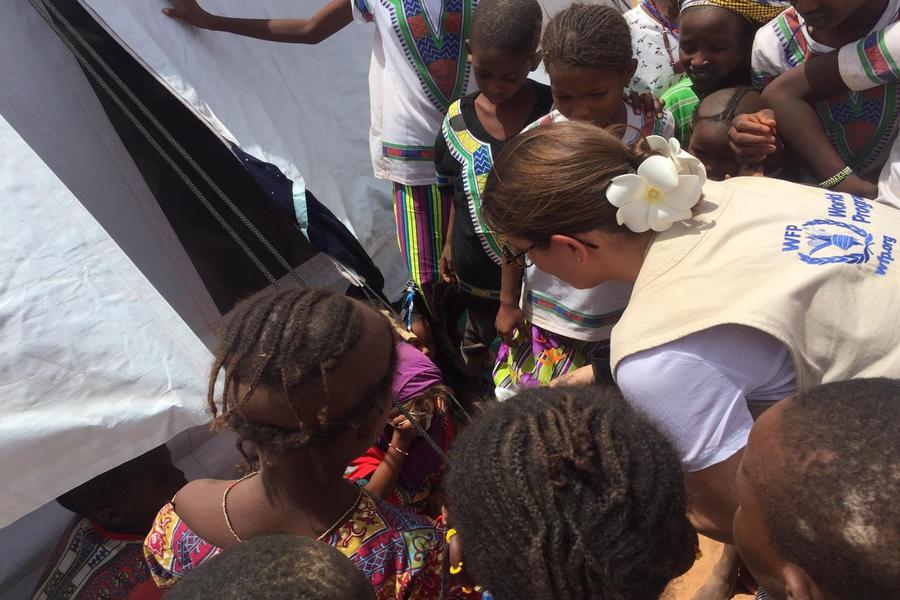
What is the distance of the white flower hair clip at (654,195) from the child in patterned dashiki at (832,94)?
768 millimetres

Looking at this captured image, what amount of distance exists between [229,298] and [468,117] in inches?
44.5

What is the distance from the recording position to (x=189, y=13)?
88.1 inches

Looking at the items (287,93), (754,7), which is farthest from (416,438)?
(754,7)

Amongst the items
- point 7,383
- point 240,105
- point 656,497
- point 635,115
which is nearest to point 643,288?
point 656,497

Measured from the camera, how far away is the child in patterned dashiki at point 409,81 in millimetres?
2254

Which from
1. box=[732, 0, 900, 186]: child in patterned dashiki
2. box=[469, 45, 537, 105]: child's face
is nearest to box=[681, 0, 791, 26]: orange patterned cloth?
box=[732, 0, 900, 186]: child in patterned dashiki

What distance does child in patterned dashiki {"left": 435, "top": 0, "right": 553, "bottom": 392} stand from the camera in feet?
6.52

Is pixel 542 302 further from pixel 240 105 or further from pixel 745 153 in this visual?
pixel 240 105

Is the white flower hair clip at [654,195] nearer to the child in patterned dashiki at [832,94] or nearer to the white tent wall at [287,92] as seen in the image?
the child in patterned dashiki at [832,94]

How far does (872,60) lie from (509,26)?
0.93 metres

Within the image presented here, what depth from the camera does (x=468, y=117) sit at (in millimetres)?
2115

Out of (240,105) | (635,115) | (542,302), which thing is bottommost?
(542,302)

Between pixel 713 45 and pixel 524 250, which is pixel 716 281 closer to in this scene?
pixel 524 250

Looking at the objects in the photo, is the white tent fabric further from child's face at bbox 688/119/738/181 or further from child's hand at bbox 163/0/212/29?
child's face at bbox 688/119/738/181
